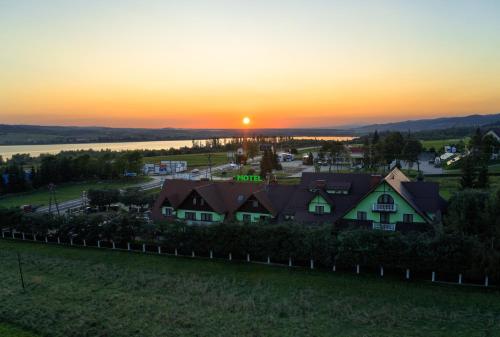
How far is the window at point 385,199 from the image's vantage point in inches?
1089

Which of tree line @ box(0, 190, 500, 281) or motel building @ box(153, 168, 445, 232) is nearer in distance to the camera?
tree line @ box(0, 190, 500, 281)

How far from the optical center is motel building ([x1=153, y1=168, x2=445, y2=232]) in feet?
90.8

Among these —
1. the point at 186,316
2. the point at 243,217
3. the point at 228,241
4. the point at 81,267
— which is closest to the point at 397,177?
the point at 243,217

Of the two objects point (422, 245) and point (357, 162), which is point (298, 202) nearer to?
point (422, 245)

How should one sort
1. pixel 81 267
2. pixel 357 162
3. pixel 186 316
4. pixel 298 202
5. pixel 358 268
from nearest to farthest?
1. pixel 186 316
2. pixel 358 268
3. pixel 81 267
4. pixel 298 202
5. pixel 357 162

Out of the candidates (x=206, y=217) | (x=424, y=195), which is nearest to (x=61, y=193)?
(x=206, y=217)

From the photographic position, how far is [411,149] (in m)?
75.8

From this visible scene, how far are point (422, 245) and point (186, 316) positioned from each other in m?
14.6

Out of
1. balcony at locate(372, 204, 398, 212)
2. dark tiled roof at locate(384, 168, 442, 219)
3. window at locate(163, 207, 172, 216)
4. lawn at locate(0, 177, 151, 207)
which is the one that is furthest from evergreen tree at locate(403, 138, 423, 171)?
window at locate(163, 207, 172, 216)

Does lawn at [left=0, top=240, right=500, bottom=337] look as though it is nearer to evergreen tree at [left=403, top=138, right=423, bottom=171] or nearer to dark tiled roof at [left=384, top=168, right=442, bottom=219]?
dark tiled roof at [left=384, top=168, right=442, bottom=219]

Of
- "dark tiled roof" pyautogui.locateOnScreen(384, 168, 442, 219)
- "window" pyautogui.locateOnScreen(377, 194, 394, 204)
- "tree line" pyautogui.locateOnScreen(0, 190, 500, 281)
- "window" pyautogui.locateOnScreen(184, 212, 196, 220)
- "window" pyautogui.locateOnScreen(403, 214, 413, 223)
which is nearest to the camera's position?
"tree line" pyautogui.locateOnScreen(0, 190, 500, 281)

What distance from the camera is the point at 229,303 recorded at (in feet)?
62.5

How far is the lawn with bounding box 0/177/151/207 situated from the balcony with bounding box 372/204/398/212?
5054 centimetres

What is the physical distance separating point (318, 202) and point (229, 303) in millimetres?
13267
